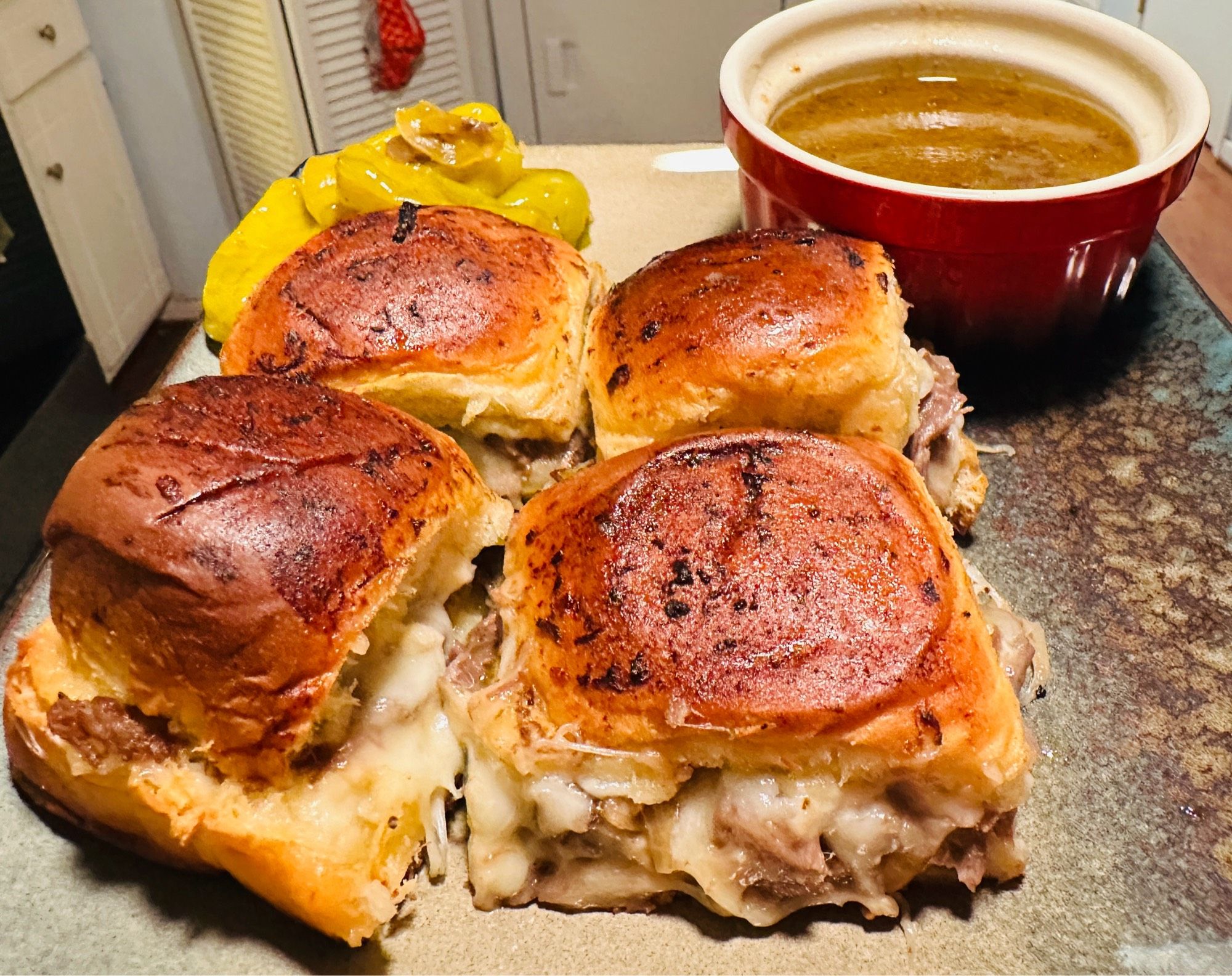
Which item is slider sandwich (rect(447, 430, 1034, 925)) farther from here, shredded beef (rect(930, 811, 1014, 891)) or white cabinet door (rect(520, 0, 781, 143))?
white cabinet door (rect(520, 0, 781, 143))

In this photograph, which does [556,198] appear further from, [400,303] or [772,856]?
[772,856]

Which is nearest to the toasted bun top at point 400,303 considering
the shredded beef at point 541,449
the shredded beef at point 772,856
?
the shredded beef at point 541,449

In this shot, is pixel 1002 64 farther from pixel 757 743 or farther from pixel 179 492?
pixel 179 492

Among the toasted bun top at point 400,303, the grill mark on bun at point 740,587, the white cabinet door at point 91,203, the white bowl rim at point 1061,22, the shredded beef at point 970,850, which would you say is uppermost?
the white bowl rim at point 1061,22

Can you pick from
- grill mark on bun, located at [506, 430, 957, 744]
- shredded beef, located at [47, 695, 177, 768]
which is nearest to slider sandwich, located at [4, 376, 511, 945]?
shredded beef, located at [47, 695, 177, 768]

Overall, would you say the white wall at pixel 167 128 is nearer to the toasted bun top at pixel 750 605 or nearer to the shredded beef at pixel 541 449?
the shredded beef at pixel 541 449

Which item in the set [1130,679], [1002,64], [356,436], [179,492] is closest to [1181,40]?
[1002,64]
